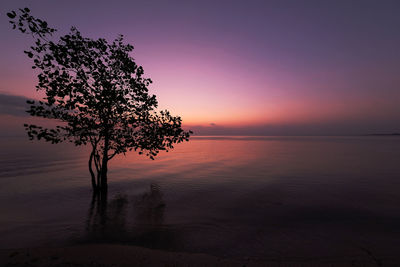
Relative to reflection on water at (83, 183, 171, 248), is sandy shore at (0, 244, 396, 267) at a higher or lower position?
higher

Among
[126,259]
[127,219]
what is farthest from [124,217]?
[126,259]

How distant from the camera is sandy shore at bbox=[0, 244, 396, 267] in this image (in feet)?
30.2

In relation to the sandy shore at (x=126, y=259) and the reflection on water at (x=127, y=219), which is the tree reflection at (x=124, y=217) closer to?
the reflection on water at (x=127, y=219)

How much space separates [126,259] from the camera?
9602mm

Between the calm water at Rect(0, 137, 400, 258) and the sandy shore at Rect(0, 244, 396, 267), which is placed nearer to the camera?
the sandy shore at Rect(0, 244, 396, 267)

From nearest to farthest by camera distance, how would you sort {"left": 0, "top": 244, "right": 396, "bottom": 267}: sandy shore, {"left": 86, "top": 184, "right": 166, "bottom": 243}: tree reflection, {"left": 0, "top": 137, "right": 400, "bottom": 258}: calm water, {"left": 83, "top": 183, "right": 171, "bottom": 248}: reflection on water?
{"left": 0, "top": 244, "right": 396, "bottom": 267}: sandy shore < {"left": 0, "top": 137, "right": 400, "bottom": 258}: calm water < {"left": 83, "top": 183, "right": 171, "bottom": 248}: reflection on water < {"left": 86, "top": 184, "right": 166, "bottom": 243}: tree reflection

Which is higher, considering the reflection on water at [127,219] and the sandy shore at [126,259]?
the sandy shore at [126,259]

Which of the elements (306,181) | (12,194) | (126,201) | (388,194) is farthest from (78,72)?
(388,194)

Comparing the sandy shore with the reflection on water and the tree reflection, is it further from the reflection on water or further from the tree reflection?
the tree reflection

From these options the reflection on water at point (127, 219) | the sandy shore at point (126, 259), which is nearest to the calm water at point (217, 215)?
the reflection on water at point (127, 219)

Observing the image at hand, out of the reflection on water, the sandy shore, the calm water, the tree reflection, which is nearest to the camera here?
the sandy shore

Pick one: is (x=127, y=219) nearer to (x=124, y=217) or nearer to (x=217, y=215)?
(x=124, y=217)

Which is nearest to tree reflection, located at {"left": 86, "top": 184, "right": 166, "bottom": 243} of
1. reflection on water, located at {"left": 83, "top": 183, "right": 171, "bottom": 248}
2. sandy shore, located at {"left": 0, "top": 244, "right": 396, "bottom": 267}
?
reflection on water, located at {"left": 83, "top": 183, "right": 171, "bottom": 248}

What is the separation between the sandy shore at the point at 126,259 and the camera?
9211 millimetres
